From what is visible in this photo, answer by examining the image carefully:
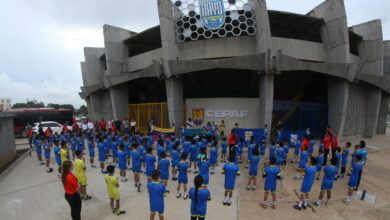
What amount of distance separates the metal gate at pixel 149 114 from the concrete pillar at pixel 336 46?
15.0 m

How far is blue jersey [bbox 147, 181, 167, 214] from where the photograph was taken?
5.24 meters

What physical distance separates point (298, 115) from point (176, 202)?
54.6ft

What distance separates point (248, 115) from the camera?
19.1 meters

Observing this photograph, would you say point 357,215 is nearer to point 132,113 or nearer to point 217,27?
point 217,27

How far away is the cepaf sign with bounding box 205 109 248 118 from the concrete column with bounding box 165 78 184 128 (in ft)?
8.33

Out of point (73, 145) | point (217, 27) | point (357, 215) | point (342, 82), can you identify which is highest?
point (217, 27)

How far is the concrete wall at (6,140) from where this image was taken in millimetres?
12041

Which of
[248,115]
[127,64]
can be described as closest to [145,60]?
[127,64]

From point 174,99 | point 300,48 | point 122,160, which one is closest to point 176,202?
point 122,160

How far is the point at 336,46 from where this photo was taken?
18656 millimetres

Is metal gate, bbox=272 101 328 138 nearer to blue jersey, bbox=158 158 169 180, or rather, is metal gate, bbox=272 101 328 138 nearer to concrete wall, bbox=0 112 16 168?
blue jersey, bbox=158 158 169 180

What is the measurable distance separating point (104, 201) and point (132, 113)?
17.4 meters

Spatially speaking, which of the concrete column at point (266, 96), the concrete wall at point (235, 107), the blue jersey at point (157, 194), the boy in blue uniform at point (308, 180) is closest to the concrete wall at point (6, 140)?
the blue jersey at point (157, 194)

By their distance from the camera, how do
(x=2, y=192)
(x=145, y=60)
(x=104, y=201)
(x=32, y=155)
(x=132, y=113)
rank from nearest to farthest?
Result: (x=104, y=201), (x=2, y=192), (x=32, y=155), (x=145, y=60), (x=132, y=113)
